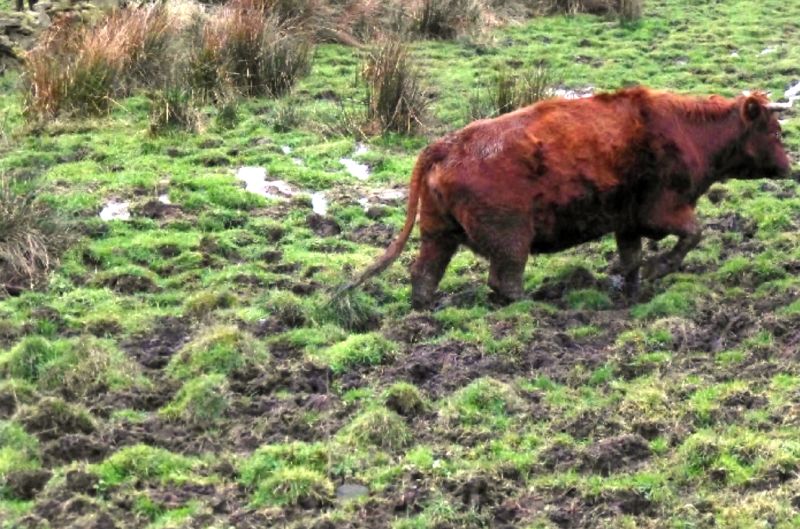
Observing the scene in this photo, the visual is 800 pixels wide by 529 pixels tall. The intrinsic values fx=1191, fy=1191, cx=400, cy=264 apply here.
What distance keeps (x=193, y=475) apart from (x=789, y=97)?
33.3 ft

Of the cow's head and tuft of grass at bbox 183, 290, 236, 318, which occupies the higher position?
the cow's head

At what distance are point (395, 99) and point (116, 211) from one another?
380 centimetres

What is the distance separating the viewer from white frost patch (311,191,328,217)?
11203mm

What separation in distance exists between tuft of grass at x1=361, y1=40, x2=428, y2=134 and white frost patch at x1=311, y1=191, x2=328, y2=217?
197 centimetres

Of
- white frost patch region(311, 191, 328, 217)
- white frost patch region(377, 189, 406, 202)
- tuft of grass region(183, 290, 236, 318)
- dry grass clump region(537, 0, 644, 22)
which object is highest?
dry grass clump region(537, 0, 644, 22)

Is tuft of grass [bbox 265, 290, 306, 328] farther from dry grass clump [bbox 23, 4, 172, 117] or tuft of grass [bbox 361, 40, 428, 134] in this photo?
dry grass clump [bbox 23, 4, 172, 117]

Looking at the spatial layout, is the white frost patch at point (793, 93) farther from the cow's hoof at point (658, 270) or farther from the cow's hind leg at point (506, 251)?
the cow's hind leg at point (506, 251)

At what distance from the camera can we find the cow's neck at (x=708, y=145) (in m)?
9.32

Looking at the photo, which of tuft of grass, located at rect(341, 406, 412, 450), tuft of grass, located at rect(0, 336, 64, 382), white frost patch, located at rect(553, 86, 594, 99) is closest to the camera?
tuft of grass, located at rect(341, 406, 412, 450)

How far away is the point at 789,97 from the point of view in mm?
14117

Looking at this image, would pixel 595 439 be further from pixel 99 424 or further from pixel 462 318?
pixel 99 424

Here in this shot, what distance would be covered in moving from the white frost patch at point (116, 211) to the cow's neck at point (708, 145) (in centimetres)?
496


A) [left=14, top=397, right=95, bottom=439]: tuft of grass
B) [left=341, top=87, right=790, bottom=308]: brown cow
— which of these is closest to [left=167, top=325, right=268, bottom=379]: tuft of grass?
[left=14, top=397, right=95, bottom=439]: tuft of grass

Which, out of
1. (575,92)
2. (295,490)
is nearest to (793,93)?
(575,92)
